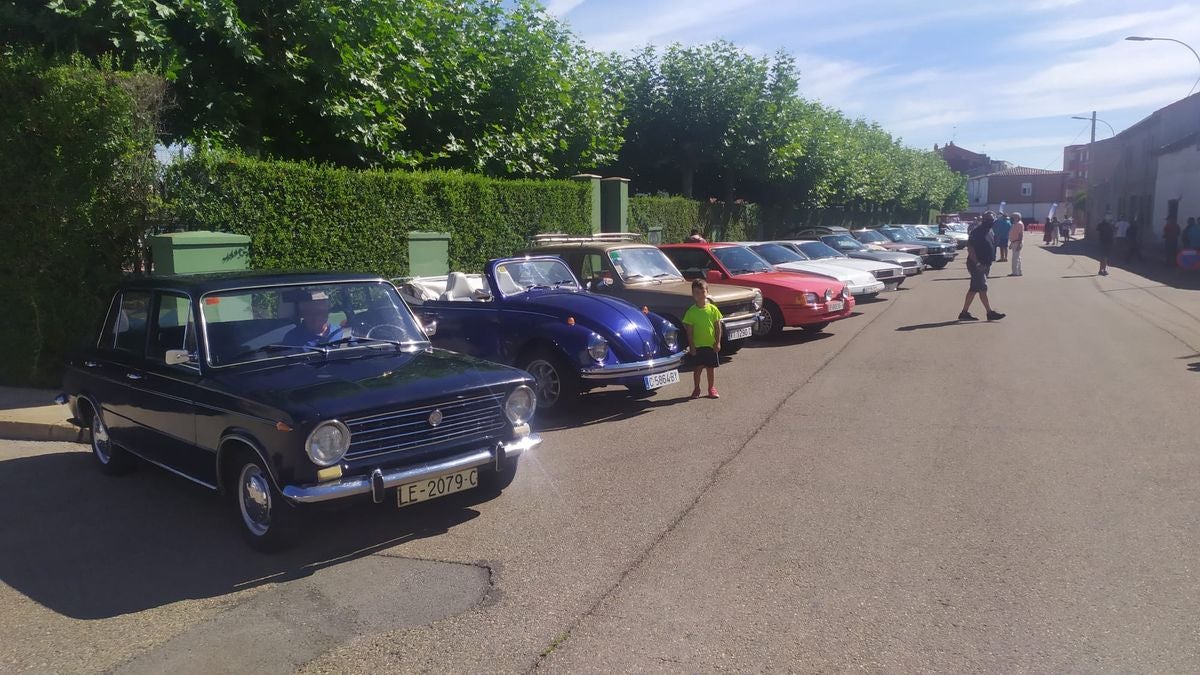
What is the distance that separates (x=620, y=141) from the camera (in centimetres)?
2214

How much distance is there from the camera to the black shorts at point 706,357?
9.29 meters

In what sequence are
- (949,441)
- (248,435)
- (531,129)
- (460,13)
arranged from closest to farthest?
(248,435)
(949,441)
(460,13)
(531,129)

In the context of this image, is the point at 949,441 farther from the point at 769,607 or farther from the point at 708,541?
the point at 769,607

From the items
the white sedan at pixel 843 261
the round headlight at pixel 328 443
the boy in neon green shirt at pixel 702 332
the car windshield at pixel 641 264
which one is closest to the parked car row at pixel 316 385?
the round headlight at pixel 328 443

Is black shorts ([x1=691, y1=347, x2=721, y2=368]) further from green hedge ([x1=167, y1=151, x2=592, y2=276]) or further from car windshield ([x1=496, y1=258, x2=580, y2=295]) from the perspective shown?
green hedge ([x1=167, y1=151, x2=592, y2=276])

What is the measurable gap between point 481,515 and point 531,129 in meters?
14.3

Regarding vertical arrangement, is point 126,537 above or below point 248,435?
below

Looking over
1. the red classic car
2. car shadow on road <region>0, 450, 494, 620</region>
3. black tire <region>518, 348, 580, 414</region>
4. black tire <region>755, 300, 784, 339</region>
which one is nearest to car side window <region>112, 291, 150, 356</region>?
car shadow on road <region>0, 450, 494, 620</region>

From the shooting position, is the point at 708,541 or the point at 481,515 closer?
the point at 708,541

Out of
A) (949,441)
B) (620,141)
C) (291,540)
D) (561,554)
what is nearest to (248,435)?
(291,540)

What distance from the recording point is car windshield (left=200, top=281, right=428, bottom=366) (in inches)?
223

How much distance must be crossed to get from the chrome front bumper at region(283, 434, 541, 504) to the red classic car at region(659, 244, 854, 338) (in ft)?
25.9

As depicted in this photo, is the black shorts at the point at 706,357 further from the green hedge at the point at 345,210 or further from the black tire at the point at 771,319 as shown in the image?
the green hedge at the point at 345,210

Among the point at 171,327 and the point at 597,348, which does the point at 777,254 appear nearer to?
the point at 597,348
